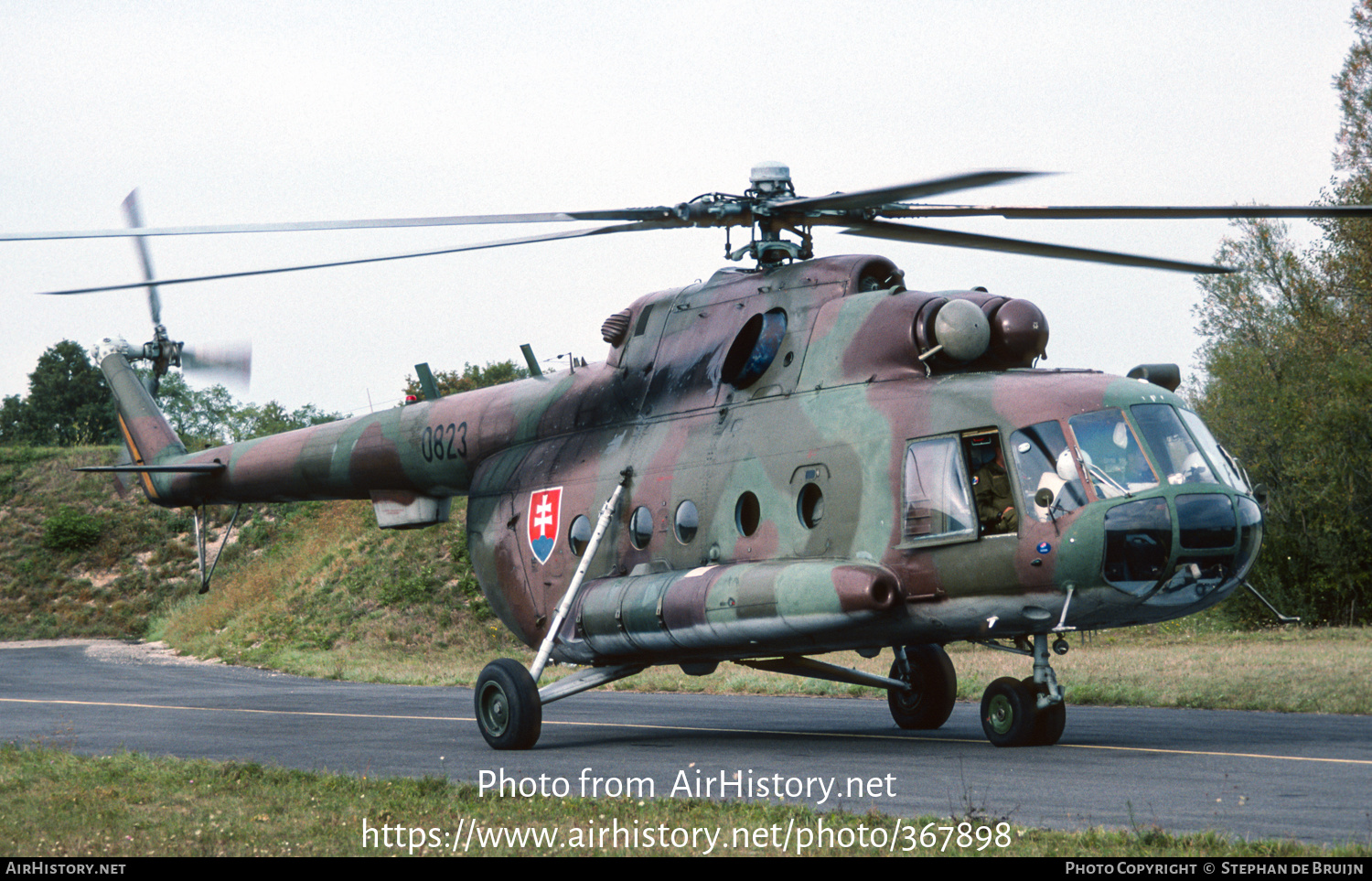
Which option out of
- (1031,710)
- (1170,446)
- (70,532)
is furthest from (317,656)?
(70,532)

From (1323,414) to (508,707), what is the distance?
26314 mm

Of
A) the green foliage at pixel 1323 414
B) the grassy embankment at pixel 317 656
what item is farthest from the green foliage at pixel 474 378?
the green foliage at pixel 1323 414

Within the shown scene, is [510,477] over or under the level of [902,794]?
over

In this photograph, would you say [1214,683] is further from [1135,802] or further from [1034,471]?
[1135,802]

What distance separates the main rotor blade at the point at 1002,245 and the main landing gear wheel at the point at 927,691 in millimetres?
4507

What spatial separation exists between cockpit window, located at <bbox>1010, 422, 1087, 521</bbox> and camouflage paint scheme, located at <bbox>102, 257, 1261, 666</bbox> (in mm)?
58

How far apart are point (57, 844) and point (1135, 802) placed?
22.3 ft

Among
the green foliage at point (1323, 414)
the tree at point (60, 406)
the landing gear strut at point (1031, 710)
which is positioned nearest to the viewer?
the landing gear strut at point (1031, 710)

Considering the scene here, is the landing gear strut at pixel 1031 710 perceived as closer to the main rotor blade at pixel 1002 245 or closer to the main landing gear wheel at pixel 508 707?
the main rotor blade at pixel 1002 245

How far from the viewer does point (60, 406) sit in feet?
287

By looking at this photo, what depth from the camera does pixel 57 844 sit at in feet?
24.3

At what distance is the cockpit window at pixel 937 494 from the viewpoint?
10.9 meters

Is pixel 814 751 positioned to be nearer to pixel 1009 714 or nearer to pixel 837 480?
pixel 1009 714

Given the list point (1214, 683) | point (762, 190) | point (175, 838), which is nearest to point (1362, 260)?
point (1214, 683)
